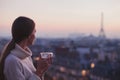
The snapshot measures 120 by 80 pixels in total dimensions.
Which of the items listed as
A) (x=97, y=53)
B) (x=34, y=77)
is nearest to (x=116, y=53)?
(x=97, y=53)

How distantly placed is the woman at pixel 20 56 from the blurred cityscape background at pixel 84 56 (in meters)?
15.8

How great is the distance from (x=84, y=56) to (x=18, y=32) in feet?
68.7

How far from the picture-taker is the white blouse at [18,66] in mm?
1320

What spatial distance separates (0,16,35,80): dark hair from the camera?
4.41ft

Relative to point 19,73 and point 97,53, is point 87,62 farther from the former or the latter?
point 19,73

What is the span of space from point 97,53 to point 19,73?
21.5 meters

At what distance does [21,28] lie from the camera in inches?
53.1

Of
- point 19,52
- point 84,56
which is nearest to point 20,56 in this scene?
point 19,52

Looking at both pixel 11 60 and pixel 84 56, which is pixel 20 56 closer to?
pixel 11 60

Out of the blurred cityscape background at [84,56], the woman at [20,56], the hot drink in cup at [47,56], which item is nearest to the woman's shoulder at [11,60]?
the woman at [20,56]

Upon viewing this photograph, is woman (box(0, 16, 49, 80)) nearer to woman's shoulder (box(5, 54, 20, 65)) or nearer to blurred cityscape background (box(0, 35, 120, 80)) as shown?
woman's shoulder (box(5, 54, 20, 65))

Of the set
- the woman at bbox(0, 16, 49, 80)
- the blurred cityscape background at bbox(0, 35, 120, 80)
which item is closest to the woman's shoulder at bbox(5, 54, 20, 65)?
the woman at bbox(0, 16, 49, 80)

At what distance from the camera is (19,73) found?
1.33 meters

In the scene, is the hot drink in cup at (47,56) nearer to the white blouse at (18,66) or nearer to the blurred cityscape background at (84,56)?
the white blouse at (18,66)
